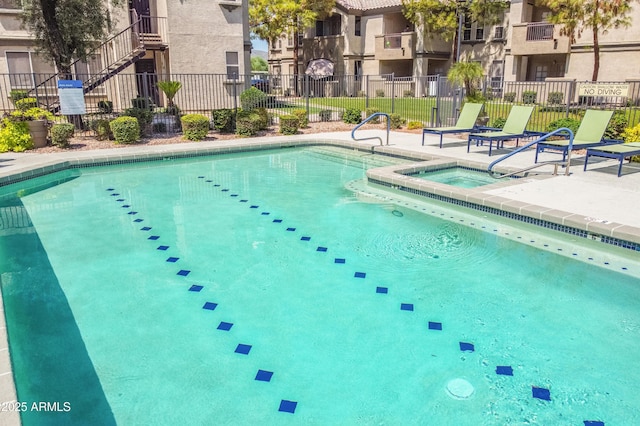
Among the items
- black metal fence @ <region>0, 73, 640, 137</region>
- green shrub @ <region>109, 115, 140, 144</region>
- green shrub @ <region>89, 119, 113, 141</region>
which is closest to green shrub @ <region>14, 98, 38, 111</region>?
black metal fence @ <region>0, 73, 640, 137</region>

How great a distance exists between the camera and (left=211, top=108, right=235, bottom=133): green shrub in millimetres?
15938

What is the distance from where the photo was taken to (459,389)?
12.1 ft

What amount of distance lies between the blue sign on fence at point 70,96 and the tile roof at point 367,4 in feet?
87.3

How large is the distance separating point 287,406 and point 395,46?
34898 millimetres

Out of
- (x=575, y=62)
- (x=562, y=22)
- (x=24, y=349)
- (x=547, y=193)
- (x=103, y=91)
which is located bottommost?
(x=24, y=349)

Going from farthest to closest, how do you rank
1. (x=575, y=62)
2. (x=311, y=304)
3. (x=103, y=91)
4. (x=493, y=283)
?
(x=575, y=62) < (x=103, y=91) < (x=493, y=283) < (x=311, y=304)

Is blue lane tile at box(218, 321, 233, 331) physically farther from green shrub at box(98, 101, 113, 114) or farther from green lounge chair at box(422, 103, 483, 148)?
green shrub at box(98, 101, 113, 114)

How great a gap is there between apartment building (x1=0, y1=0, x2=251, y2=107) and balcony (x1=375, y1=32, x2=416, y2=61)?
49.0 ft

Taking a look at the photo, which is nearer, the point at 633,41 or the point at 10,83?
the point at 10,83

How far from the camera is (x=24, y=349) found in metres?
4.17

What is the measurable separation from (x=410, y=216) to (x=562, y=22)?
71.9ft

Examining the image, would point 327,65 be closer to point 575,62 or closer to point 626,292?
point 575,62

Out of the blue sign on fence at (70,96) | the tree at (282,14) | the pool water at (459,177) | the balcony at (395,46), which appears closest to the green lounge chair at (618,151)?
the pool water at (459,177)

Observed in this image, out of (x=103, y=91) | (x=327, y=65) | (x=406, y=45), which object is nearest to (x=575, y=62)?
(x=406, y=45)
